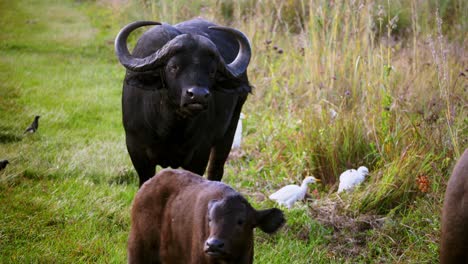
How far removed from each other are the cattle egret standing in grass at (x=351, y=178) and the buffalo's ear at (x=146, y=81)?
2211 millimetres

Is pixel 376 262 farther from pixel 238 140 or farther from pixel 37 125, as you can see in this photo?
pixel 37 125

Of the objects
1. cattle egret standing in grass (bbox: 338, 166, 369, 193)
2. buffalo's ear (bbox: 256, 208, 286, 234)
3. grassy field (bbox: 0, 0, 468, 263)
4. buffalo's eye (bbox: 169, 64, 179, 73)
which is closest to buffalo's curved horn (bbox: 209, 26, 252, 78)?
buffalo's eye (bbox: 169, 64, 179, 73)

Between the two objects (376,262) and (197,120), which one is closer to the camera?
(376,262)

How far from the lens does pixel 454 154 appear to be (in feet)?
22.1


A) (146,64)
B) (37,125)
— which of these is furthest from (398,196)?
(37,125)

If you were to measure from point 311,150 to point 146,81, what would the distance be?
8.18ft

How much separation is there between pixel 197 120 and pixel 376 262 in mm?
1989

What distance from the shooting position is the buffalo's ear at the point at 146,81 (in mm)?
5867

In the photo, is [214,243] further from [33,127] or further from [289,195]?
[33,127]

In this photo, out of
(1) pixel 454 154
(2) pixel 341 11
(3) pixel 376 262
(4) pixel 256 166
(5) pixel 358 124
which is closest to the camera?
(3) pixel 376 262

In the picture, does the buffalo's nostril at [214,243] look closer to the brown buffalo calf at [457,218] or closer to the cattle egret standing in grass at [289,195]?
the brown buffalo calf at [457,218]

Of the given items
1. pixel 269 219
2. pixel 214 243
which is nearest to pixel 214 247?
pixel 214 243

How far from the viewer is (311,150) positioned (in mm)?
7668

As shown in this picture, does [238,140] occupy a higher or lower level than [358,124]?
lower
